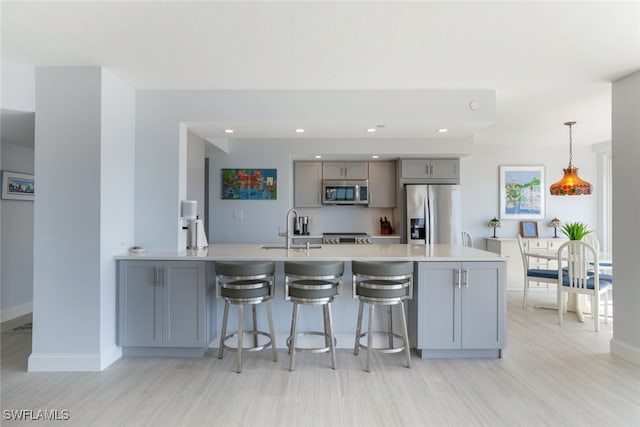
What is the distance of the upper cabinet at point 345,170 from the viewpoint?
5.93 metres

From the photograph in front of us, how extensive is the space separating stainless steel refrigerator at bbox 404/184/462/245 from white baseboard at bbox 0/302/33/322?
5.07 metres

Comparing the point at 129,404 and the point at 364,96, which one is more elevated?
the point at 364,96

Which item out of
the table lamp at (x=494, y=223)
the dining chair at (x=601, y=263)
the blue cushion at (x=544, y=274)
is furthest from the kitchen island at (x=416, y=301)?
the table lamp at (x=494, y=223)

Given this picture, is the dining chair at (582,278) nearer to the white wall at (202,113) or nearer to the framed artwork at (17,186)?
the white wall at (202,113)

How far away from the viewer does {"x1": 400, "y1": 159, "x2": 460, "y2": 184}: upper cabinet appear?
18.7 feet

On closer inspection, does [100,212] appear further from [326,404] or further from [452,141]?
[452,141]

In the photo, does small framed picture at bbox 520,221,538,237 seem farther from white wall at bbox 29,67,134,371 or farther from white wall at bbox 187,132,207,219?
white wall at bbox 29,67,134,371

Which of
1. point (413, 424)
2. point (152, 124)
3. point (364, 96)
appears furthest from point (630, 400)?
point (152, 124)

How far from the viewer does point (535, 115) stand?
4457mm

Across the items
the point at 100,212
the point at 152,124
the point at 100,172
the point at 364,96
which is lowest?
the point at 100,212

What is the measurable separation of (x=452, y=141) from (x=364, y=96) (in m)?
2.57

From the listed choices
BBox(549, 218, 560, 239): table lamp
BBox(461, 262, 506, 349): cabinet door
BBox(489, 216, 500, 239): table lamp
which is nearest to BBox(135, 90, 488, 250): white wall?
BBox(461, 262, 506, 349): cabinet door

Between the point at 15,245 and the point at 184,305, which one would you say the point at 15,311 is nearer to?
the point at 15,245

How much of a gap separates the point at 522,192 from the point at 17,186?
748 centimetres
